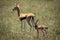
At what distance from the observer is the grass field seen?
1864 millimetres

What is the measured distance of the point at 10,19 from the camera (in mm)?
1927

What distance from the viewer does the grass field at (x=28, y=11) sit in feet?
6.12

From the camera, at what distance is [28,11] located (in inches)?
75.1

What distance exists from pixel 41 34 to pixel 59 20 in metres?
0.18

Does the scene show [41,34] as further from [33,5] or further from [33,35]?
[33,5]

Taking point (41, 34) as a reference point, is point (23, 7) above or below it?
above

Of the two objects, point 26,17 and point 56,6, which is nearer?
point 26,17

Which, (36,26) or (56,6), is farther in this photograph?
(56,6)

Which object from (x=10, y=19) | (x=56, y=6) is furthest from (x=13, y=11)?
(x=56, y=6)

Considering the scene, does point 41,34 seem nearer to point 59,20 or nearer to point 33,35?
point 33,35

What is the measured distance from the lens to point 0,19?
75.9 inches

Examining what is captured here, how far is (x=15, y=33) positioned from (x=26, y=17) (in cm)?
14

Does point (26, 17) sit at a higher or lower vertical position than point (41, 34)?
higher

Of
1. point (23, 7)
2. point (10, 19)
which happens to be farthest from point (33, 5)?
point (10, 19)
